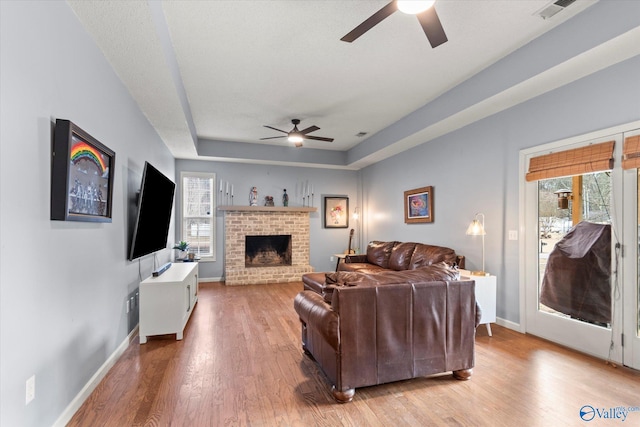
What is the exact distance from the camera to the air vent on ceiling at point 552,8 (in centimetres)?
236

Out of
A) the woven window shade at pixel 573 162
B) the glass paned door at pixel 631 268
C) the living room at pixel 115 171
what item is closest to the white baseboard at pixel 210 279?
the living room at pixel 115 171

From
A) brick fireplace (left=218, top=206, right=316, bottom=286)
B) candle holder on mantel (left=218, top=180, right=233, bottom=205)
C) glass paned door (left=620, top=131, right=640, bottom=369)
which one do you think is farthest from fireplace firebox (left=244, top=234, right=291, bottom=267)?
glass paned door (left=620, top=131, right=640, bottom=369)

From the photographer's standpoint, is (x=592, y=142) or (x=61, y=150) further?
(x=592, y=142)

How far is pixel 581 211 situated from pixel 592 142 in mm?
659

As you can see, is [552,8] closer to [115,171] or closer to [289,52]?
[289,52]

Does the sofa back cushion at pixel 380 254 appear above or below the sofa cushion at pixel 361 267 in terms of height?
above

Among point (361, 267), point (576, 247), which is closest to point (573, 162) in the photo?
point (576, 247)

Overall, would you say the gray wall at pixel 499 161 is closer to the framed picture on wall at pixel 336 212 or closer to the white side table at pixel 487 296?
the white side table at pixel 487 296

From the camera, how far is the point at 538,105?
337cm

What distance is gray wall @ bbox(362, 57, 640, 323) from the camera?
9.14ft

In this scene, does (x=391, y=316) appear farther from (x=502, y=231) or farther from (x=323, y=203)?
(x=323, y=203)

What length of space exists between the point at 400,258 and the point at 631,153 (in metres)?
3.10

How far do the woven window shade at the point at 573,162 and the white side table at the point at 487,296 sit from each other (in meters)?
1.24

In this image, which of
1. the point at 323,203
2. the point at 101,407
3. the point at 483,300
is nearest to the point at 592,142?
the point at 483,300
